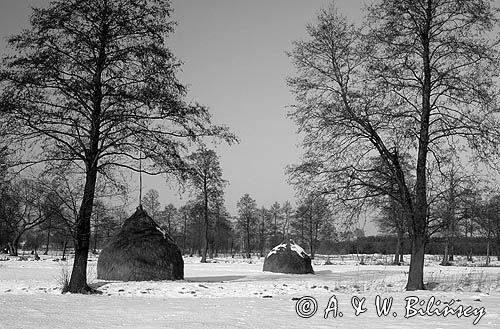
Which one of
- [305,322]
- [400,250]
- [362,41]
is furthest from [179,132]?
[400,250]

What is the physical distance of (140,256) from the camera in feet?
52.9

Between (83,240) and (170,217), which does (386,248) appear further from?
(83,240)

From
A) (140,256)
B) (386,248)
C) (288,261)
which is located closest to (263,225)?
(386,248)

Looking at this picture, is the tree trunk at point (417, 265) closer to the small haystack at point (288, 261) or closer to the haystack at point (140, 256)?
the haystack at point (140, 256)

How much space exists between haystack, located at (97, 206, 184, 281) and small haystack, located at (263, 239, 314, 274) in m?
Result: 8.59

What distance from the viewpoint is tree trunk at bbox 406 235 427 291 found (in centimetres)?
1356

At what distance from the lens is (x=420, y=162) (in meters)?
13.8

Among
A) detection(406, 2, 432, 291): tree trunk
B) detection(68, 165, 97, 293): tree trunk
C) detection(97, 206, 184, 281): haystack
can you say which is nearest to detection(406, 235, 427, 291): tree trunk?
detection(406, 2, 432, 291): tree trunk

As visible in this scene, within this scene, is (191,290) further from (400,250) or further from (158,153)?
(400,250)

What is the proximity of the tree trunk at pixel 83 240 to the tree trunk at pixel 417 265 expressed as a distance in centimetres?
894

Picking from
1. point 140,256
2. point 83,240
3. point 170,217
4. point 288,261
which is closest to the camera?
point 83,240

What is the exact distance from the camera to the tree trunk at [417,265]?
13562mm

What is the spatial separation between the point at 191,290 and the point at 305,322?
6.19 metres

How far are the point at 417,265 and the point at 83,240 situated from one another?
9.44 m
